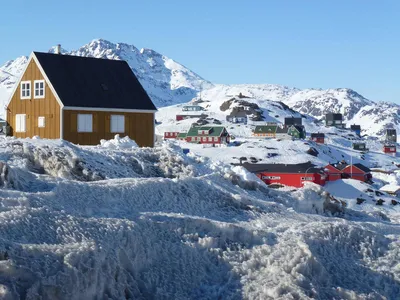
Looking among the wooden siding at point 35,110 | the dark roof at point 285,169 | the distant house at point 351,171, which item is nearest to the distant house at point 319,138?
the distant house at point 351,171

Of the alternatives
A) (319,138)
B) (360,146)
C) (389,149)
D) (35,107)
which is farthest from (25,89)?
(389,149)

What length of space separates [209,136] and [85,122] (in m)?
111

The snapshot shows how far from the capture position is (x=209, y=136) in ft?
473

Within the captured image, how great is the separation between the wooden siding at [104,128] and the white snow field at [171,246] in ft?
41.0

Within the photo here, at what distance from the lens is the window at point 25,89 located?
35.8 m

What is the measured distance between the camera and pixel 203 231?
15805 mm

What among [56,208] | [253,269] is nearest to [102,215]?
[56,208]

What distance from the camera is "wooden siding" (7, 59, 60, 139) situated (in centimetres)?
3384

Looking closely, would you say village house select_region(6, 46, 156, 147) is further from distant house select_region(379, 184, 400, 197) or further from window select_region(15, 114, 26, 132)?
A: distant house select_region(379, 184, 400, 197)

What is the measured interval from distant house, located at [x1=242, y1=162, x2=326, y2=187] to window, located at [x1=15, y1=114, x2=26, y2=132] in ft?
158

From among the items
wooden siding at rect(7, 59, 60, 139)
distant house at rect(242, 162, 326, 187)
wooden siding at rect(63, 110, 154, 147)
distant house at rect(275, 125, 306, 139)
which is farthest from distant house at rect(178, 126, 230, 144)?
wooden siding at rect(7, 59, 60, 139)

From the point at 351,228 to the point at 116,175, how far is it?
29.7 feet

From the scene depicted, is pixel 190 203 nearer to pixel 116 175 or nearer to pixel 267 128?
pixel 116 175

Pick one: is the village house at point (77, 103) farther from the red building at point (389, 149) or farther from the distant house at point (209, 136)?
the red building at point (389, 149)
